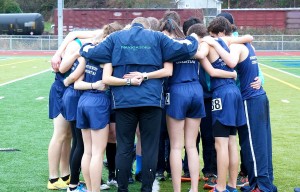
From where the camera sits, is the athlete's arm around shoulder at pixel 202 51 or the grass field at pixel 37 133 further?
the grass field at pixel 37 133

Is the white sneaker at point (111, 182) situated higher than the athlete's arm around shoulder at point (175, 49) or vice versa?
the athlete's arm around shoulder at point (175, 49)

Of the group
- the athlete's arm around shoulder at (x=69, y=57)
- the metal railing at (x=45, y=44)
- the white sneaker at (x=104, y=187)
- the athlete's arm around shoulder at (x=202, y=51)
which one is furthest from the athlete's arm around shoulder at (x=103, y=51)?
the metal railing at (x=45, y=44)

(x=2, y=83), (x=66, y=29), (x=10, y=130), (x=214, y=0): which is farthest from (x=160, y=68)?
(x=214, y=0)

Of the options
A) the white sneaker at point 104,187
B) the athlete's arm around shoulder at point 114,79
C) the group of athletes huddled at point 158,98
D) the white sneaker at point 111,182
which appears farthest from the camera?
the white sneaker at point 111,182

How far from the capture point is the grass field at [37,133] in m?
7.77

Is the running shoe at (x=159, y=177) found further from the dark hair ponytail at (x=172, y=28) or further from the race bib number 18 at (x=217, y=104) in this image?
the dark hair ponytail at (x=172, y=28)

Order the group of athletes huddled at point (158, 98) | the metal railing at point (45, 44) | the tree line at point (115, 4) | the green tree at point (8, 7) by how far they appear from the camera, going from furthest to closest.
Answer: the tree line at point (115, 4) → the green tree at point (8, 7) → the metal railing at point (45, 44) → the group of athletes huddled at point (158, 98)

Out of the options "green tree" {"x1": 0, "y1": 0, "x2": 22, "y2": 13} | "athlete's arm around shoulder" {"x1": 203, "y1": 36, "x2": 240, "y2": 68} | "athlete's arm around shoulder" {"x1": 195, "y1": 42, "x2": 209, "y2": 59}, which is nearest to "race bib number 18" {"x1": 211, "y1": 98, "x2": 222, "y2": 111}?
"athlete's arm around shoulder" {"x1": 203, "y1": 36, "x2": 240, "y2": 68}

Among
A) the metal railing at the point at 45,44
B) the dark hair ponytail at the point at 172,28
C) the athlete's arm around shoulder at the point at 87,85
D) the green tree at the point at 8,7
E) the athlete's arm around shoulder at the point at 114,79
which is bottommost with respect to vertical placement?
the metal railing at the point at 45,44

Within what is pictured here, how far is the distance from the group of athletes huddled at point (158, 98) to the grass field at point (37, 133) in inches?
28.5

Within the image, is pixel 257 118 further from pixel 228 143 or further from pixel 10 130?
pixel 10 130

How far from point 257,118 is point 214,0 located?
60815mm

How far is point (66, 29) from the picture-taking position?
56062 mm

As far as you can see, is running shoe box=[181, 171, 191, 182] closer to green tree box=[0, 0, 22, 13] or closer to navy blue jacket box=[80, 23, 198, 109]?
navy blue jacket box=[80, 23, 198, 109]
